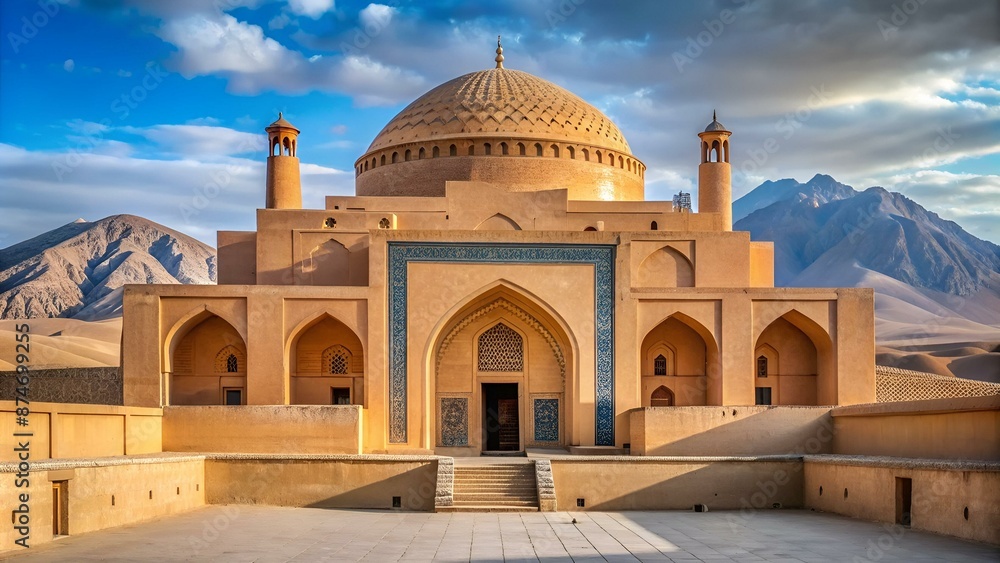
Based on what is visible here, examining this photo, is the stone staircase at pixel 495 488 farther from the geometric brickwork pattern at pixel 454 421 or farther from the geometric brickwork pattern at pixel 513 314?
the geometric brickwork pattern at pixel 513 314

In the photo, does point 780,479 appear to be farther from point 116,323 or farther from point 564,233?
point 116,323

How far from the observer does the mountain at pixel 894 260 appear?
70875 millimetres

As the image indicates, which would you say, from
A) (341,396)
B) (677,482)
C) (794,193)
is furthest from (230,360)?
(794,193)

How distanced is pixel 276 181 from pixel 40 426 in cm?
849

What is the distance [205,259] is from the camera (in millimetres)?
94750

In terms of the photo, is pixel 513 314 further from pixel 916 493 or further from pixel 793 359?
pixel 916 493

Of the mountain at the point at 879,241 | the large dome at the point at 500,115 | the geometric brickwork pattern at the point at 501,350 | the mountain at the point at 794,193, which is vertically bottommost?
the geometric brickwork pattern at the point at 501,350

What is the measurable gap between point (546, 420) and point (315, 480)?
4585mm

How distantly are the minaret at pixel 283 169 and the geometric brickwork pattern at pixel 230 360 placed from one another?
3300 mm

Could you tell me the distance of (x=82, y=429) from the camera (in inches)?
494

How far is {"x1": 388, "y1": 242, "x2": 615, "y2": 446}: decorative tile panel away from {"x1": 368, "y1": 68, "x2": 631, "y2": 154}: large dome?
4.33m

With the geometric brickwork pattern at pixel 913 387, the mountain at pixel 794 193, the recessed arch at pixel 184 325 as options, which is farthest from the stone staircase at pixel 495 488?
the mountain at pixel 794 193

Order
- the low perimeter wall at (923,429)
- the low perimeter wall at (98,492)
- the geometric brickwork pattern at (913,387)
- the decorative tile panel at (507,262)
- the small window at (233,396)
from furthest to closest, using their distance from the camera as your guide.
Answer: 1. the geometric brickwork pattern at (913,387)
2. the small window at (233,396)
3. the decorative tile panel at (507,262)
4. the low perimeter wall at (923,429)
5. the low perimeter wall at (98,492)

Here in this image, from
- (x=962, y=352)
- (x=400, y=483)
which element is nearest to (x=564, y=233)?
(x=400, y=483)
